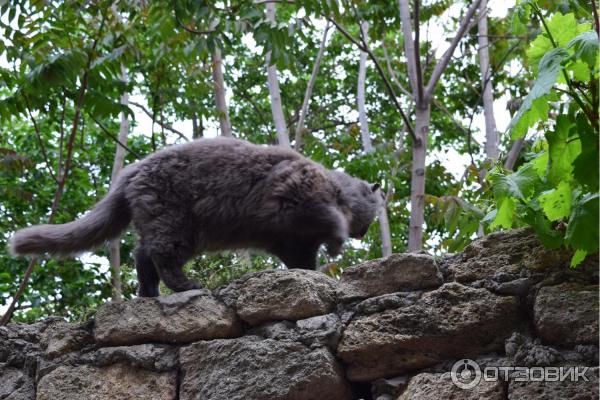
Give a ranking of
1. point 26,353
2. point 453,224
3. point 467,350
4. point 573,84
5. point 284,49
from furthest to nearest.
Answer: point 284,49 < point 453,224 < point 26,353 < point 467,350 < point 573,84

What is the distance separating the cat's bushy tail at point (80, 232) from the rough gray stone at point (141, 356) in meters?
0.84

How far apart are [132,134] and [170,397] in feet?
31.0

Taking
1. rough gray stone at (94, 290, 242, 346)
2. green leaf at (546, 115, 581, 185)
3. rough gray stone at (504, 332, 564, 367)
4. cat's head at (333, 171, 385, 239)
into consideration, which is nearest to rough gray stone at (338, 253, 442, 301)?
rough gray stone at (504, 332, 564, 367)

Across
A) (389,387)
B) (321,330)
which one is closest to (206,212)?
(321,330)

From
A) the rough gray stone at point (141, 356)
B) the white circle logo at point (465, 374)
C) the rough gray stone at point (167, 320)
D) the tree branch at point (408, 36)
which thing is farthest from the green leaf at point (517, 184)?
the tree branch at point (408, 36)

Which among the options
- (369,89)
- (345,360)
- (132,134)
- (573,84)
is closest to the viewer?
(573,84)

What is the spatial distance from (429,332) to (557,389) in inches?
23.1

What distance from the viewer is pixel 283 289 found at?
3.69 metres

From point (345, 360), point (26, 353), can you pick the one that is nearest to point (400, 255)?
point (345, 360)

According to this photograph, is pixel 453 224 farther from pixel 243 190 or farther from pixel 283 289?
pixel 283 289

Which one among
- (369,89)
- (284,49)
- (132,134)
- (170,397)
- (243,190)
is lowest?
(170,397)

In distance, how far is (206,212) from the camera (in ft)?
A: 15.0

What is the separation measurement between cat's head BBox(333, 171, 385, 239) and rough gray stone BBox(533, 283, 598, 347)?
2470mm

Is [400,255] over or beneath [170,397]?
over
